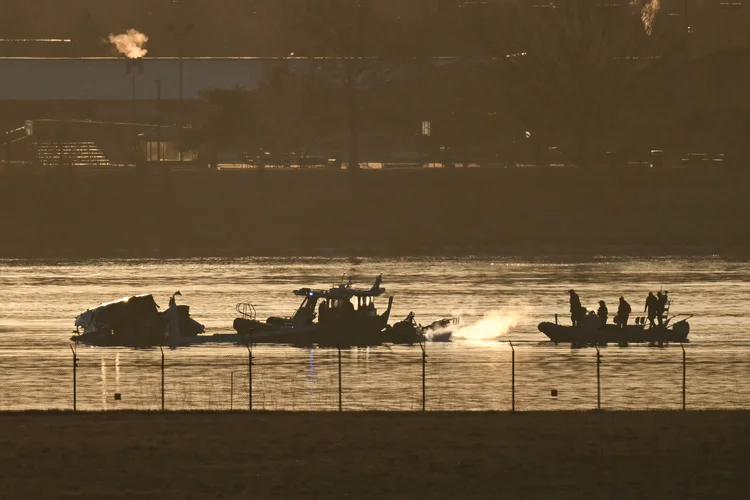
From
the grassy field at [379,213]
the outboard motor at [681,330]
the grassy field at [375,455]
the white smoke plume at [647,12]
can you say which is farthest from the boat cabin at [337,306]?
the white smoke plume at [647,12]

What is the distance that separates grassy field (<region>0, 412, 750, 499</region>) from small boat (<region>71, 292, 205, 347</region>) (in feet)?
51.5

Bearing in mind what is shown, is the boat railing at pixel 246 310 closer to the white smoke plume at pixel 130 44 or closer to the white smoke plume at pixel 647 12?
the white smoke plume at pixel 647 12

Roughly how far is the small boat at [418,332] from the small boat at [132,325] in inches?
256

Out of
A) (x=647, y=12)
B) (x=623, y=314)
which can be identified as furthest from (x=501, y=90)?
(x=623, y=314)

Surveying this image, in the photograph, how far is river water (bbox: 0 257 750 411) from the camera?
138ft

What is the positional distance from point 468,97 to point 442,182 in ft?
73.0

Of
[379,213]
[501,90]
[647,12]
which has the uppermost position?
[647,12]

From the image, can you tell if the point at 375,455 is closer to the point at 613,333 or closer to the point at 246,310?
the point at 613,333

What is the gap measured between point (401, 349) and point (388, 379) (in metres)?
7.59

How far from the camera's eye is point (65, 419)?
37875mm

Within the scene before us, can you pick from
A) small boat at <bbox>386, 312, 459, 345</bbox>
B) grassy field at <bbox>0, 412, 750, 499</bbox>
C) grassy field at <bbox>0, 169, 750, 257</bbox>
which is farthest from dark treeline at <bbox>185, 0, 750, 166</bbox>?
grassy field at <bbox>0, 412, 750, 499</bbox>


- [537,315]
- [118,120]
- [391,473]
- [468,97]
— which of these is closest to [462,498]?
[391,473]

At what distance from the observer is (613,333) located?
53594 millimetres

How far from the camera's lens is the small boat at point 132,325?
Result: 54.4 m
